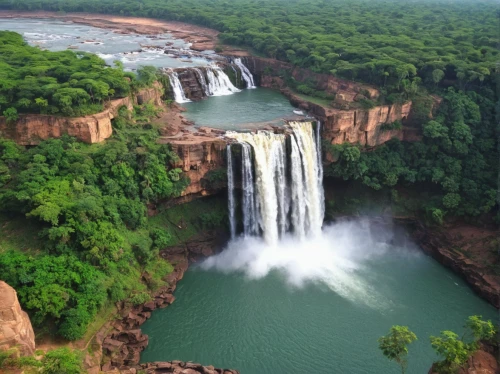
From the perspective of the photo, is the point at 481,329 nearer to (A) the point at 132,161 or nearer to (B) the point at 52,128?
(A) the point at 132,161

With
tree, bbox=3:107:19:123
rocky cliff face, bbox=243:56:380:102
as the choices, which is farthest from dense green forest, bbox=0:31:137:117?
rocky cliff face, bbox=243:56:380:102

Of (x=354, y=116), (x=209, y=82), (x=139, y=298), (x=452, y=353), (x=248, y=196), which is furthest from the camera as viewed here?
(x=209, y=82)

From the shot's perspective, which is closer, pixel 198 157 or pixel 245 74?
pixel 198 157

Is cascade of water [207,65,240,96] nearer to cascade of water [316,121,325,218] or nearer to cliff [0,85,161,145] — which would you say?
cascade of water [316,121,325,218]

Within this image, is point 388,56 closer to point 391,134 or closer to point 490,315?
point 391,134

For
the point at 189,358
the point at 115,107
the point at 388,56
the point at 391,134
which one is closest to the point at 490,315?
the point at 391,134

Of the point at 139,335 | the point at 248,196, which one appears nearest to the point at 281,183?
the point at 248,196
